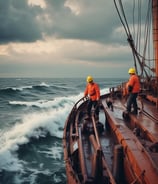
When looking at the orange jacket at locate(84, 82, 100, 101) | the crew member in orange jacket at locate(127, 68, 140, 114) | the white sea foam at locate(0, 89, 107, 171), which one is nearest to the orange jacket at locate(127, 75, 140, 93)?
the crew member in orange jacket at locate(127, 68, 140, 114)

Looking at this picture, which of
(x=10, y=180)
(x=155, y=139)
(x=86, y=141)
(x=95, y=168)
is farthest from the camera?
(x=10, y=180)

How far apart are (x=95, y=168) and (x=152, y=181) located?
119 centimetres

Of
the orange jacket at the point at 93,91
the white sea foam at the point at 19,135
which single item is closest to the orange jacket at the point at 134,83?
the orange jacket at the point at 93,91

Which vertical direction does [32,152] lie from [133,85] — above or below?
below

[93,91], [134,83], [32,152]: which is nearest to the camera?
[134,83]

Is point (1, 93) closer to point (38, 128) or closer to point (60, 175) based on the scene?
point (38, 128)

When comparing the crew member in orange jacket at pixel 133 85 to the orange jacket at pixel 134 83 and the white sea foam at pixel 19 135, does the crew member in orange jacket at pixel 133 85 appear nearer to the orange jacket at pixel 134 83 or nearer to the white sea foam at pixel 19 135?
the orange jacket at pixel 134 83

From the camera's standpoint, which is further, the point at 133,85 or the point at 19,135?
the point at 19,135

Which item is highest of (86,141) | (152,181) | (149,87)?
(149,87)

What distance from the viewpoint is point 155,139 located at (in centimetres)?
488

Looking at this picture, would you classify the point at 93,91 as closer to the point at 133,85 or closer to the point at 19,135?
the point at 133,85

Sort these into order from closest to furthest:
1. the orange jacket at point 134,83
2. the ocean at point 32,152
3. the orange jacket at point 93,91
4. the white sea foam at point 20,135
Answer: the orange jacket at point 134,83 < the orange jacket at point 93,91 < the ocean at point 32,152 < the white sea foam at point 20,135

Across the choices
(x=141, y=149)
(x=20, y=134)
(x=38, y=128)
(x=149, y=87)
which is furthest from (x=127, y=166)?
(x=38, y=128)

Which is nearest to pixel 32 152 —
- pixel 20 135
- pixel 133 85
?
pixel 20 135
